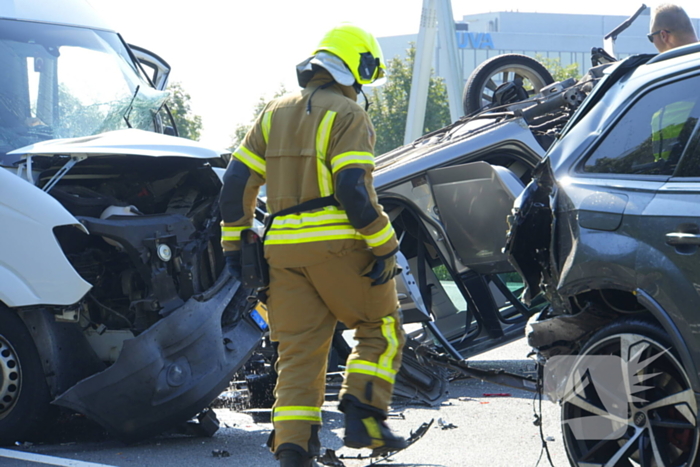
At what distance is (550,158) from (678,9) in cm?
233

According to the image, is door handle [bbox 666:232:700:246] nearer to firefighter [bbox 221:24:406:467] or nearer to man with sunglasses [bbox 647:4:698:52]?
firefighter [bbox 221:24:406:467]

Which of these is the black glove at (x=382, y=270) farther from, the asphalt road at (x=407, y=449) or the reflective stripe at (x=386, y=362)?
the asphalt road at (x=407, y=449)

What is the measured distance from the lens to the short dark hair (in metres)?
5.76

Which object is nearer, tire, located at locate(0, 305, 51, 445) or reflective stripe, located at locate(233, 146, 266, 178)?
reflective stripe, located at locate(233, 146, 266, 178)

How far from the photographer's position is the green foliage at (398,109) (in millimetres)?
36438

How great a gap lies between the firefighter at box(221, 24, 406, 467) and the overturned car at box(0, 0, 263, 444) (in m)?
1.36

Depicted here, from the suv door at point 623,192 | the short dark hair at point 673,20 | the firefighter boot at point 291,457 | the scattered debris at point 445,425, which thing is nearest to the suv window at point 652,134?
the suv door at point 623,192

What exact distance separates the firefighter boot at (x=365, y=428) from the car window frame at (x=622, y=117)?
1369 mm

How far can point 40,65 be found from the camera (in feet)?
20.3

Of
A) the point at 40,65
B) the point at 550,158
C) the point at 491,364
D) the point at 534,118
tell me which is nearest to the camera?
the point at 550,158

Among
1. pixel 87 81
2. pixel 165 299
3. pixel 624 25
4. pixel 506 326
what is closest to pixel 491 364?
pixel 506 326

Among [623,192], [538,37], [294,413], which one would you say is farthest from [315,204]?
[538,37]

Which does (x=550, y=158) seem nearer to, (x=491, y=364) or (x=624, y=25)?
(x=624, y=25)

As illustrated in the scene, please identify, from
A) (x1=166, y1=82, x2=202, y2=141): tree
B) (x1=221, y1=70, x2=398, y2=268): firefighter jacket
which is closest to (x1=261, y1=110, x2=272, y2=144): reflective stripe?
(x1=221, y1=70, x2=398, y2=268): firefighter jacket
